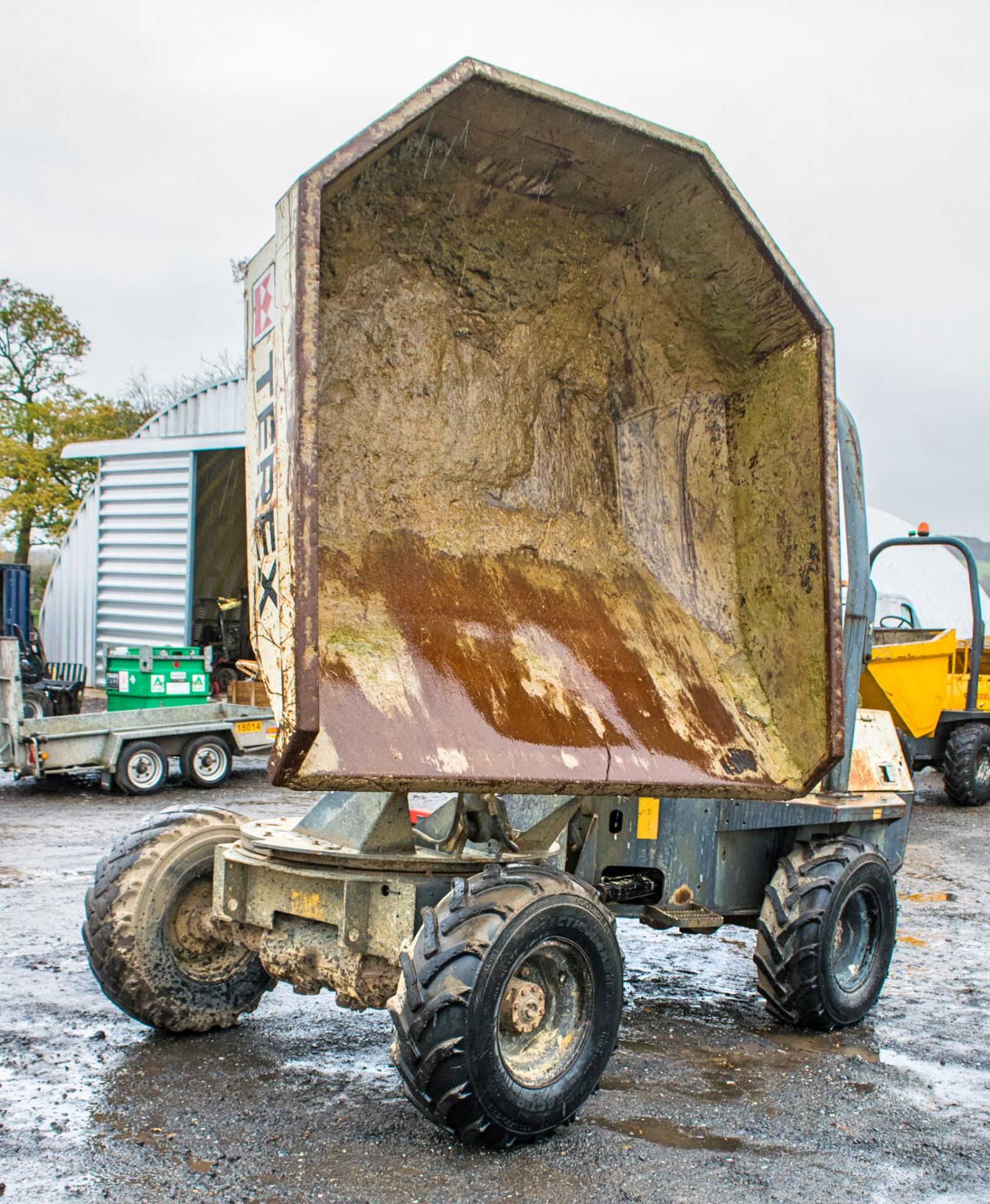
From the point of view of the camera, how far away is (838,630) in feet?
14.4

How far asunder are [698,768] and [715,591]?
0.95 metres

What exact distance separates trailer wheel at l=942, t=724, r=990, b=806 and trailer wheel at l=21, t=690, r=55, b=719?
10536mm

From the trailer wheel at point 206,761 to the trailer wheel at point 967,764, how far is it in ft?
26.5

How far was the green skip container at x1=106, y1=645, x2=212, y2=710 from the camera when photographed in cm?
1276

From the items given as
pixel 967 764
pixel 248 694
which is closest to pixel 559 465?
pixel 967 764

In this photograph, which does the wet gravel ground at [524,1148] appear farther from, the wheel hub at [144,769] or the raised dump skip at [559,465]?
the wheel hub at [144,769]

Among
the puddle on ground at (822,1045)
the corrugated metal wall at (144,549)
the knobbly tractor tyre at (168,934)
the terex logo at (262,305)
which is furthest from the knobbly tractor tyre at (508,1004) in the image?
the corrugated metal wall at (144,549)

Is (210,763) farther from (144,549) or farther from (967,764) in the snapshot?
(967,764)

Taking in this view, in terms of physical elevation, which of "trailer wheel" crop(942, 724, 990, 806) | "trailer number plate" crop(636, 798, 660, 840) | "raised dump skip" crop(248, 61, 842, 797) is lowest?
"trailer wheel" crop(942, 724, 990, 806)

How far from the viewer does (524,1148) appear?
364cm

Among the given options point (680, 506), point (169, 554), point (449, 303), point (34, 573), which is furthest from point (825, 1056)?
point (34, 573)

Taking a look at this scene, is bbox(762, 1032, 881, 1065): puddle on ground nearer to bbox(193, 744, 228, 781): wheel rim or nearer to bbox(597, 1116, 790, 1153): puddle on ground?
bbox(597, 1116, 790, 1153): puddle on ground

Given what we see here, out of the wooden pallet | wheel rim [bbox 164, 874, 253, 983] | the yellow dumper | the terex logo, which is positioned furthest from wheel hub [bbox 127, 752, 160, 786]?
the terex logo

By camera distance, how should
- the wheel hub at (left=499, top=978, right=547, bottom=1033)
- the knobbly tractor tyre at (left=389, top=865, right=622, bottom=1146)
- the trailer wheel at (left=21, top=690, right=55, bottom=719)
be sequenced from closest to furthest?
1. the knobbly tractor tyre at (left=389, top=865, right=622, bottom=1146)
2. the wheel hub at (left=499, top=978, right=547, bottom=1033)
3. the trailer wheel at (left=21, top=690, right=55, bottom=719)
